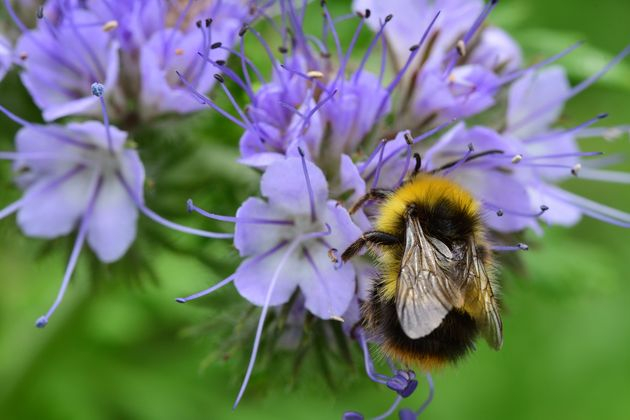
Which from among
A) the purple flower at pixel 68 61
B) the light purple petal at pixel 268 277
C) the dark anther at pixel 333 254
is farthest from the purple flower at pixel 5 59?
the dark anther at pixel 333 254

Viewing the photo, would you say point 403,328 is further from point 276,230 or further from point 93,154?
point 93,154

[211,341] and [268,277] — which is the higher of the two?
[268,277]

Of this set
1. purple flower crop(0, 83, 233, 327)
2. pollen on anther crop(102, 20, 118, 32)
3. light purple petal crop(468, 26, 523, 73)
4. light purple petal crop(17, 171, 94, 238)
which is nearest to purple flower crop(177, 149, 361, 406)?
purple flower crop(0, 83, 233, 327)

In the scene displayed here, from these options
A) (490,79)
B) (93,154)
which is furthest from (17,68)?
(490,79)

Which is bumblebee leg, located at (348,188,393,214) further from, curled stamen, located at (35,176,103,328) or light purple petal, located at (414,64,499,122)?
curled stamen, located at (35,176,103,328)

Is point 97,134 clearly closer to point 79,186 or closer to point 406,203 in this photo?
point 79,186

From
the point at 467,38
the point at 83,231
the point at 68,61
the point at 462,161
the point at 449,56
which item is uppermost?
the point at 467,38

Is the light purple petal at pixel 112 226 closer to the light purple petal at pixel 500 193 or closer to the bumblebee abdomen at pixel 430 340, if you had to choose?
the bumblebee abdomen at pixel 430 340

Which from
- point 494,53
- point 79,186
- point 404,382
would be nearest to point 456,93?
point 494,53
